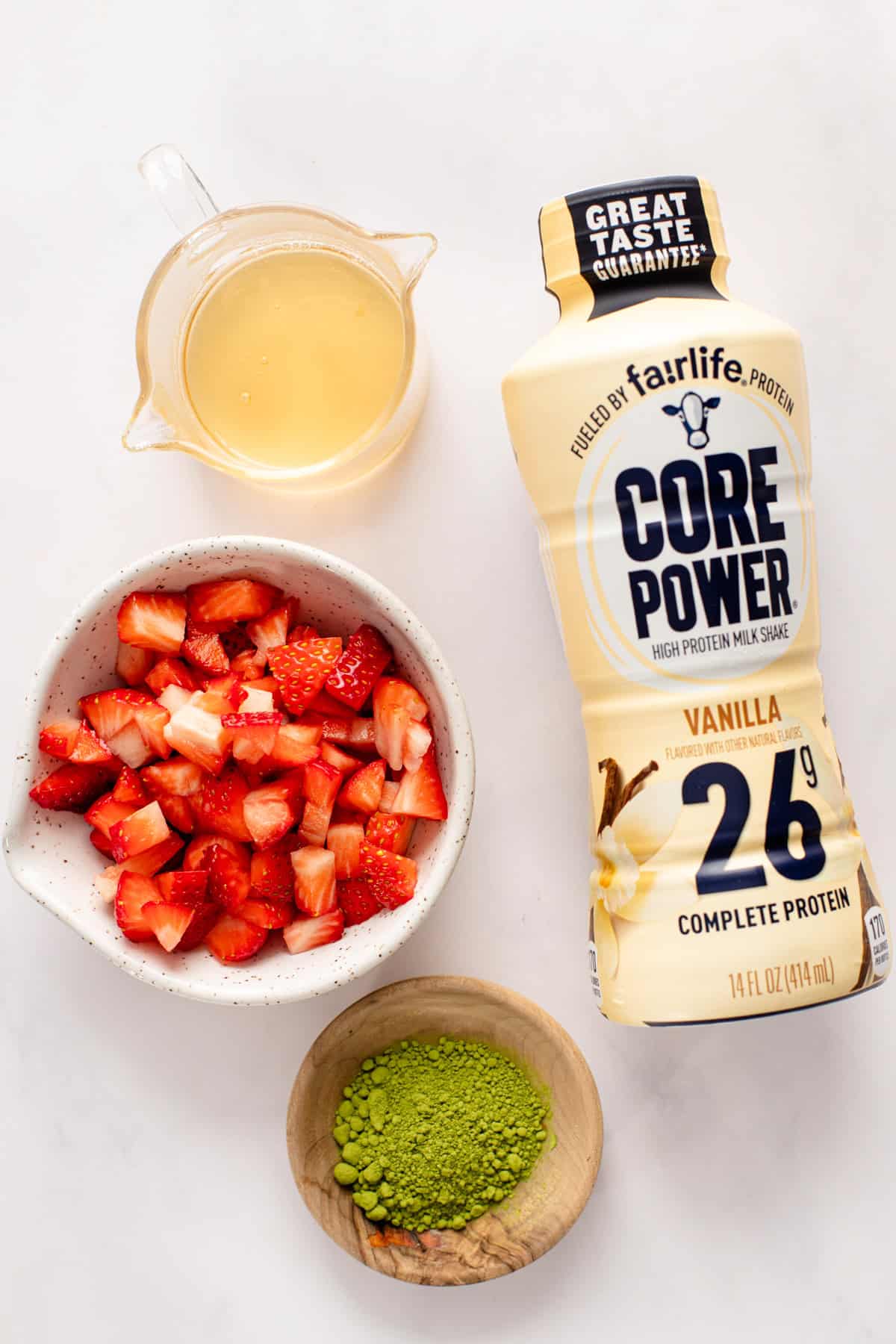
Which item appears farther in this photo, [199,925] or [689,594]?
[199,925]

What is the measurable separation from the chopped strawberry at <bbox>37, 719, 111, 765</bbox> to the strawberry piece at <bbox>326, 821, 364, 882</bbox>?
227 mm

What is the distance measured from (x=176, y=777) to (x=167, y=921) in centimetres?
Result: 13

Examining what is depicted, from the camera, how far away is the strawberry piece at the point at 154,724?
1.06 m

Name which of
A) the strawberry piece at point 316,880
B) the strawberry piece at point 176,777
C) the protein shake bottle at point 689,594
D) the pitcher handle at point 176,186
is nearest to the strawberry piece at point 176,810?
the strawberry piece at point 176,777

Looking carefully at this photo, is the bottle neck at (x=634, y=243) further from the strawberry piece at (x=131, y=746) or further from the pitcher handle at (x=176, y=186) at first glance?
the strawberry piece at (x=131, y=746)

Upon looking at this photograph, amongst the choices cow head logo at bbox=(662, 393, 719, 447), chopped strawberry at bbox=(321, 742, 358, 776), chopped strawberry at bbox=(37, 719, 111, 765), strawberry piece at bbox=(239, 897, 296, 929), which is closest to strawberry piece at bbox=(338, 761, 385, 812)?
chopped strawberry at bbox=(321, 742, 358, 776)

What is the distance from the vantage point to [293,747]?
1.06 metres

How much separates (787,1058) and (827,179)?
3.11ft

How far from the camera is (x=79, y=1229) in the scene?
1264mm

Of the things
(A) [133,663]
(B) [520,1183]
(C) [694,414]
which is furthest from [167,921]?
(C) [694,414]

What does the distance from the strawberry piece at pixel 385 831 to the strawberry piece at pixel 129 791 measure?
0.22 meters

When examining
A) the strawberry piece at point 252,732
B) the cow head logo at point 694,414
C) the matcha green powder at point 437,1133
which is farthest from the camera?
the matcha green powder at point 437,1133

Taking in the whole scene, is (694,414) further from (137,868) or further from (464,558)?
(137,868)

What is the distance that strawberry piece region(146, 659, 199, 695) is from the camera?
1.09 m
